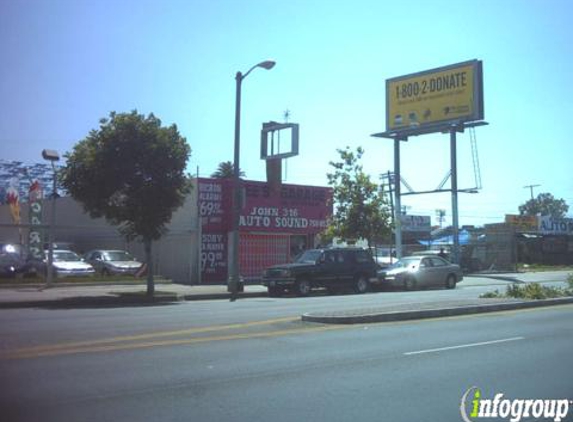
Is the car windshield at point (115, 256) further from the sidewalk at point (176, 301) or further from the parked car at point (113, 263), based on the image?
the sidewalk at point (176, 301)

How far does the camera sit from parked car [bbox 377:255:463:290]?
2775 cm

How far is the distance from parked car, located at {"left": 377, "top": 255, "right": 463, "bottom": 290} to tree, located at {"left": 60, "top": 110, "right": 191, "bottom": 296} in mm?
10457

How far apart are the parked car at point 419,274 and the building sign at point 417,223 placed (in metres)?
45.0

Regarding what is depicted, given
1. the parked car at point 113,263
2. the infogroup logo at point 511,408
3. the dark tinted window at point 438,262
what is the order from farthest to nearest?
the parked car at point 113,263, the dark tinted window at point 438,262, the infogroup logo at point 511,408

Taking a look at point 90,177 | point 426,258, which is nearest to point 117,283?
point 90,177

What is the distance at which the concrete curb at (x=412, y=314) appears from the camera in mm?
13805

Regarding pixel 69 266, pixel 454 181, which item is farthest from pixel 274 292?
pixel 454 181

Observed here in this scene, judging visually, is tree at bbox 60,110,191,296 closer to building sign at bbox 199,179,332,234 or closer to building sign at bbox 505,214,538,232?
building sign at bbox 199,179,332,234

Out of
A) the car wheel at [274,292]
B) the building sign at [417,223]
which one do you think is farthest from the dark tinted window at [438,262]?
the building sign at [417,223]

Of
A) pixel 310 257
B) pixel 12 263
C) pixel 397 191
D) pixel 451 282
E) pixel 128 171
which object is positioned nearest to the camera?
pixel 128 171

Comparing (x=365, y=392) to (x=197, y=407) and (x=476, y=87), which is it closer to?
(x=197, y=407)

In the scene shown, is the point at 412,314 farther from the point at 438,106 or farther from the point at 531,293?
the point at 438,106

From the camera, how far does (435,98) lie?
132 ft

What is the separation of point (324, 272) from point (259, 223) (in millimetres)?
8487
